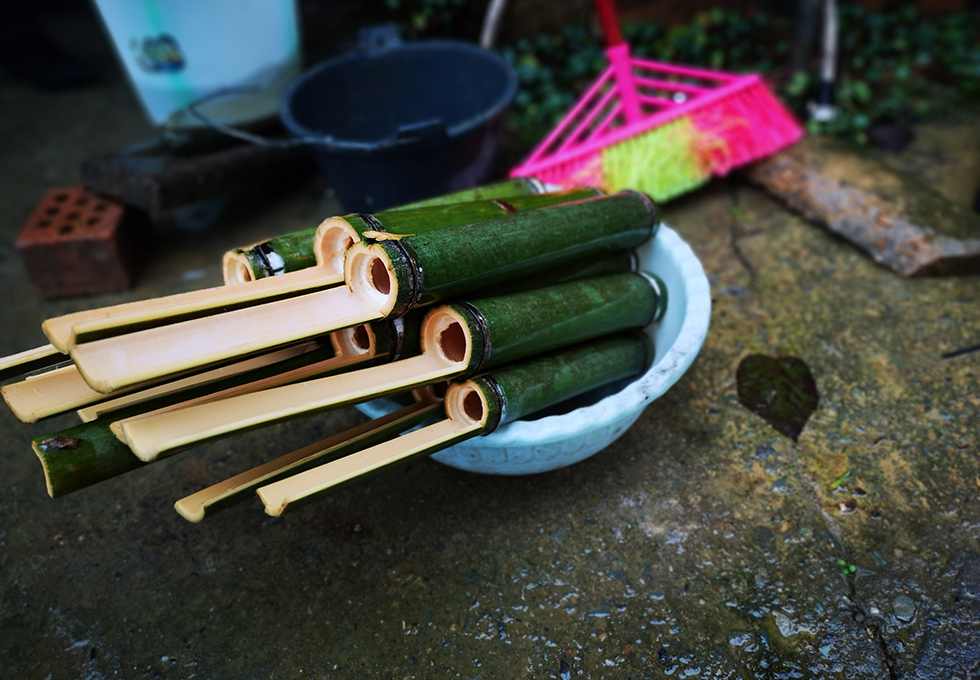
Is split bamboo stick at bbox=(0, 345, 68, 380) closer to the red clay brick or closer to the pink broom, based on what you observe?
the red clay brick

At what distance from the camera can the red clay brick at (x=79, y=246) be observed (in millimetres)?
2469

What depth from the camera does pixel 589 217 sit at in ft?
5.33

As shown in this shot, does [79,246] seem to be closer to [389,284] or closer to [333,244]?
[333,244]

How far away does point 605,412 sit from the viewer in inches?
54.9

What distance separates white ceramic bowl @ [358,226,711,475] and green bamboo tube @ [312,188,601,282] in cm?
35

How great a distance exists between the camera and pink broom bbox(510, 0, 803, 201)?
264 centimetres

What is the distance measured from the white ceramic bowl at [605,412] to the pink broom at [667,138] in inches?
36.0

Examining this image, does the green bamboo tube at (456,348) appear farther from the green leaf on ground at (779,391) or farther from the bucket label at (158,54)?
the bucket label at (158,54)

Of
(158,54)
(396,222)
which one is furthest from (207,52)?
(396,222)

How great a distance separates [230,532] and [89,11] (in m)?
Answer: 4.76

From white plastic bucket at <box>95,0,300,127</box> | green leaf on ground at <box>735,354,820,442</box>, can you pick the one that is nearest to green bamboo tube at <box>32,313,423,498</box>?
green leaf on ground at <box>735,354,820,442</box>

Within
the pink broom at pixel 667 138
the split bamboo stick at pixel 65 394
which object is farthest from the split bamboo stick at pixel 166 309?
the pink broom at pixel 667 138

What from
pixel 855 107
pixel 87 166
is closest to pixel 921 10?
pixel 855 107

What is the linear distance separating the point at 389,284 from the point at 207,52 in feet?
6.86
